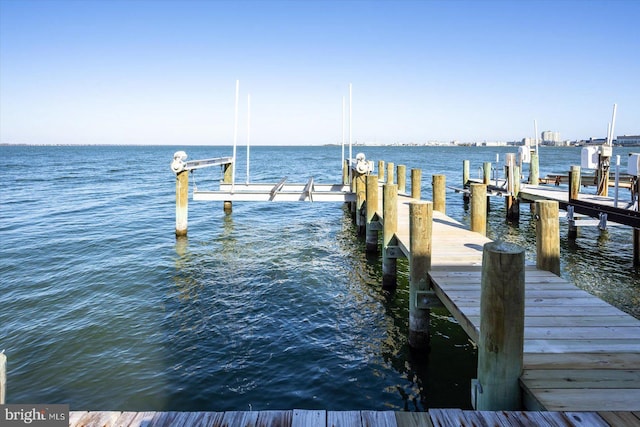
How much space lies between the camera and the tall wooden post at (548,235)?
5.52 m

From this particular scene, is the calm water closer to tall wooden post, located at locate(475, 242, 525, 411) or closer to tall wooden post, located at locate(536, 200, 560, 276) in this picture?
tall wooden post, located at locate(536, 200, 560, 276)

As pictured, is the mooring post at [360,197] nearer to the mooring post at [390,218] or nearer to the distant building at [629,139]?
the mooring post at [390,218]

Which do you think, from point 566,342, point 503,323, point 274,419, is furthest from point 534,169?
point 274,419

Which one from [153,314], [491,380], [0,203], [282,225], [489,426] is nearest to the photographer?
[489,426]

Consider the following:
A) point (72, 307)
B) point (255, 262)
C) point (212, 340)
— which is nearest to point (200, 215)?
point (255, 262)

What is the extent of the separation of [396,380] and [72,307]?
6761mm

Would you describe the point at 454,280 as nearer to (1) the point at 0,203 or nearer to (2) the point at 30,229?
(2) the point at 30,229

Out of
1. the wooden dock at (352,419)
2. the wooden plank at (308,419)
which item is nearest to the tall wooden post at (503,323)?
the wooden dock at (352,419)

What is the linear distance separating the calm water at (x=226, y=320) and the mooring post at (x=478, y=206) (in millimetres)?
2105

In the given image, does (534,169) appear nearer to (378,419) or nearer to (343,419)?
(378,419)

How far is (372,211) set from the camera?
1139 centimetres

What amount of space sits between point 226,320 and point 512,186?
12886mm

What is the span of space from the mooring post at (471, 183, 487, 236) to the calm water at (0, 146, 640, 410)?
210 centimetres

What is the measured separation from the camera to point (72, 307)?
838 centimetres
